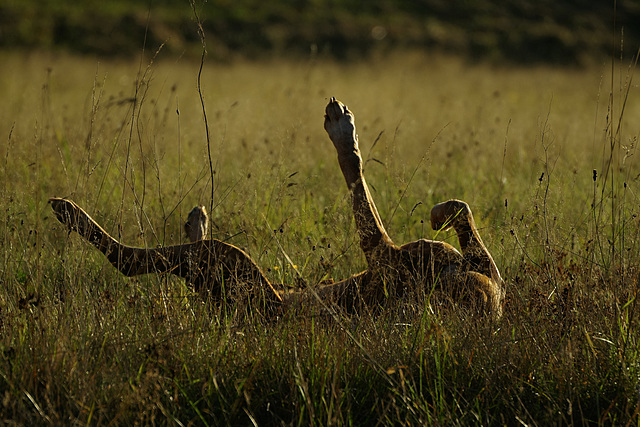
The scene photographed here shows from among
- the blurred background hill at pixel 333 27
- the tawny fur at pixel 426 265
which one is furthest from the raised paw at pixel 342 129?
the blurred background hill at pixel 333 27

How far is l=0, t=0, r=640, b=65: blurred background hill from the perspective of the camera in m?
19.8

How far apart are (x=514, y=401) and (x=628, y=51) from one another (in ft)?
76.1

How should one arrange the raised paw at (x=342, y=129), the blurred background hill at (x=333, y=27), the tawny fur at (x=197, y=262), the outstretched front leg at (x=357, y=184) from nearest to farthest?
the tawny fur at (x=197, y=262) → the outstretched front leg at (x=357, y=184) → the raised paw at (x=342, y=129) → the blurred background hill at (x=333, y=27)

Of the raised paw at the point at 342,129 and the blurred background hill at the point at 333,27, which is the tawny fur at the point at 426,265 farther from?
the blurred background hill at the point at 333,27

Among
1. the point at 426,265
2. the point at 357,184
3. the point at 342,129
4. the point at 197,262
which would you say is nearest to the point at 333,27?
the point at 342,129

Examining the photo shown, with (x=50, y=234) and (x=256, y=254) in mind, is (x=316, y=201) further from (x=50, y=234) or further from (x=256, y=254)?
(x=50, y=234)

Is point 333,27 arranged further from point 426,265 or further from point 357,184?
point 426,265

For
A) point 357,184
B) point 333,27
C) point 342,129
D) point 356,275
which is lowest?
point 356,275

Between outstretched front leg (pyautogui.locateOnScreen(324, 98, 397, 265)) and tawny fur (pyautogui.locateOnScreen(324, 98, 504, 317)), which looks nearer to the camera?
tawny fur (pyautogui.locateOnScreen(324, 98, 504, 317))

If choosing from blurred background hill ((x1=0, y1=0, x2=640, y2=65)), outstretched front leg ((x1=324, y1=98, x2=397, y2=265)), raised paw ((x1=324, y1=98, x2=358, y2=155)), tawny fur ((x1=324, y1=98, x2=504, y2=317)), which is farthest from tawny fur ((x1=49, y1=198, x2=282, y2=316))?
blurred background hill ((x1=0, y1=0, x2=640, y2=65))

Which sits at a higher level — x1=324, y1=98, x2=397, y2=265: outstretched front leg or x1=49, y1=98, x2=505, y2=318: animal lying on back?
x1=324, y1=98, x2=397, y2=265: outstretched front leg

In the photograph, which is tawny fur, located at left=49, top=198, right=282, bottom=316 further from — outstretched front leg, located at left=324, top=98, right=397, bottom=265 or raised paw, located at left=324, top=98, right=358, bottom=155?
raised paw, located at left=324, top=98, right=358, bottom=155

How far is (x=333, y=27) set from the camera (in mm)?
23203

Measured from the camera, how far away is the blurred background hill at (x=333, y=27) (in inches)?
778
